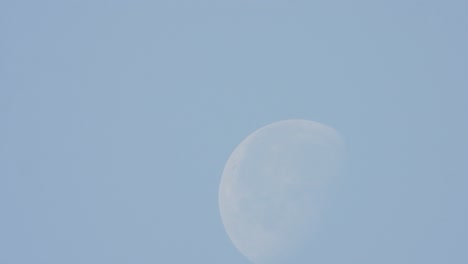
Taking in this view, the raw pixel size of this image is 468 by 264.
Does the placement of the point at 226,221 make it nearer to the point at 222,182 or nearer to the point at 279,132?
the point at 222,182

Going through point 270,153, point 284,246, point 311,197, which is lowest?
point 284,246

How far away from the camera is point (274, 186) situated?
573 centimetres

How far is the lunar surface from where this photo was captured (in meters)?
5.65

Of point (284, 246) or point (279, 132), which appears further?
point (279, 132)

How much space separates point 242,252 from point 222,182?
64 cm

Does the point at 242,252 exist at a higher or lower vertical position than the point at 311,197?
lower

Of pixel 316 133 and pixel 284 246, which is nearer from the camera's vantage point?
pixel 284 246

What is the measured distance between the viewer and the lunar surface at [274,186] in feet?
18.5

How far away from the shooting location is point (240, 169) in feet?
19.2

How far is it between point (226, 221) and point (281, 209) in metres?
0.50

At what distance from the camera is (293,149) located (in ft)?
19.2

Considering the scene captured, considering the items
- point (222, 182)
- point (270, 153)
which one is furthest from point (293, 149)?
point (222, 182)

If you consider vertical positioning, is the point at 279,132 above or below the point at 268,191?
above

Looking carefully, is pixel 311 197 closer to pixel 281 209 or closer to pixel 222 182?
pixel 281 209
